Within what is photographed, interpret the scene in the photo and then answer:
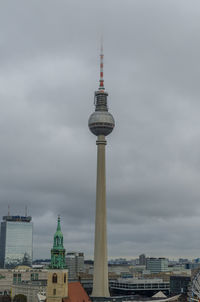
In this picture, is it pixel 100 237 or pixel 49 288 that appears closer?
pixel 49 288

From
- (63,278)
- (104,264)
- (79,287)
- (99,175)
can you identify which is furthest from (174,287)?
(63,278)

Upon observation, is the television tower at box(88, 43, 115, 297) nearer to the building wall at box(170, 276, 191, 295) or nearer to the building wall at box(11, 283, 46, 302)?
the building wall at box(11, 283, 46, 302)

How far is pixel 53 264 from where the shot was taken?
317 ft

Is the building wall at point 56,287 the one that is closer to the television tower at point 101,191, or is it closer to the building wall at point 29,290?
the television tower at point 101,191

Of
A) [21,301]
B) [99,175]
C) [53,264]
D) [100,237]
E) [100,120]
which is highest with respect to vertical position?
[100,120]

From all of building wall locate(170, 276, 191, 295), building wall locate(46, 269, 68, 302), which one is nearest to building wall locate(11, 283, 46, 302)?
building wall locate(170, 276, 191, 295)

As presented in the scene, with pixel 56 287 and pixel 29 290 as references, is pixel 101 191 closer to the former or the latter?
pixel 29 290

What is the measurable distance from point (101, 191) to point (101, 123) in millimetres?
27163

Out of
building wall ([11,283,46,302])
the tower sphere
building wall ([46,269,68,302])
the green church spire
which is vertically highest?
the tower sphere

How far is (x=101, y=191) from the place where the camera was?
174 m

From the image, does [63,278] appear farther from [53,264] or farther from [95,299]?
[95,299]

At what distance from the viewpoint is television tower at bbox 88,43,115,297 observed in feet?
555

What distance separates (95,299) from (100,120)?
2628 inches

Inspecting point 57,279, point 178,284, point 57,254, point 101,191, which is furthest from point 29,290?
point 57,254
